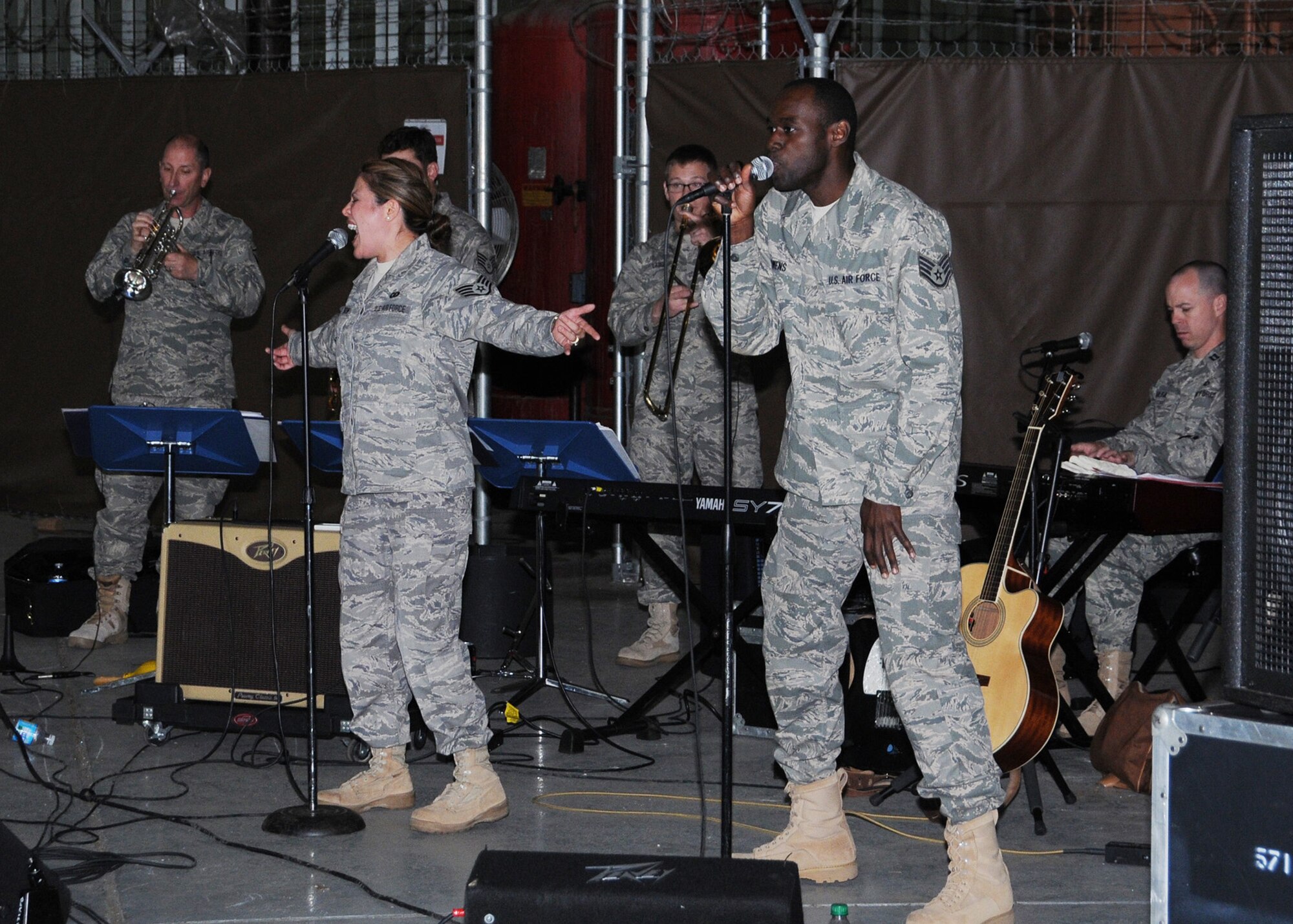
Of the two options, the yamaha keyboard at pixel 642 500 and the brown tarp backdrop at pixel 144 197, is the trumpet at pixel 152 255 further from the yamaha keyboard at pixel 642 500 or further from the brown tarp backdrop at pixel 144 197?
the yamaha keyboard at pixel 642 500

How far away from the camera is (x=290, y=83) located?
8.33 m

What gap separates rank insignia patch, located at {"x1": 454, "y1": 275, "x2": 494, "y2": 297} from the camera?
4.34 meters

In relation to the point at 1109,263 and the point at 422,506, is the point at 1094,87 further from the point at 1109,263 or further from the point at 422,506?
the point at 422,506

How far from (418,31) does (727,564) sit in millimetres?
7750

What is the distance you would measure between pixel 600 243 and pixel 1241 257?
715 cm

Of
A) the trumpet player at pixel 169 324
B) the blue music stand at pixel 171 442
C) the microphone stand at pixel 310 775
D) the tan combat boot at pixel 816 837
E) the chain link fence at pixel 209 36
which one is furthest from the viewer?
the chain link fence at pixel 209 36

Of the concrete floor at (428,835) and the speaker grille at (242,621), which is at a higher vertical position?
the speaker grille at (242,621)

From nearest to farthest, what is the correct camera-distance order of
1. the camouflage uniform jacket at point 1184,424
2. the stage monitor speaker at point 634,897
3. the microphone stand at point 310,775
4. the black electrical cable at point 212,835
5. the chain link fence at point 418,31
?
the stage monitor speaker at point 634,897
the black electrical cable at point 212,835
the microphone stand at point 310,775
the camouflage uniform jacket at point 1184,424
the chain link fence at point 418,31

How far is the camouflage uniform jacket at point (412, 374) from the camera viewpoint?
431cm

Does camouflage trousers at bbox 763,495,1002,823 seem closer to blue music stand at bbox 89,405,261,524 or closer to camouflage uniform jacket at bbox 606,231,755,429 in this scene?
camouflage uniform jacket at bbox 606,231,755,429

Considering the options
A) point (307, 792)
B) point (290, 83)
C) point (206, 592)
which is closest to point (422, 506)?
point (307, 792)

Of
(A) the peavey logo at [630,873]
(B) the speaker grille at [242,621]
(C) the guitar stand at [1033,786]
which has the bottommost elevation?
(C) the guitar stand at [1033,786]

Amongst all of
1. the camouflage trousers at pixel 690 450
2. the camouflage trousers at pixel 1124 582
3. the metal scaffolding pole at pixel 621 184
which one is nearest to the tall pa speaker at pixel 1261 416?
the camouflage trousers at pixel 1124 582

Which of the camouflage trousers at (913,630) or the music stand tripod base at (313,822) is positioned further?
the music stand tripod base at (313,822)
